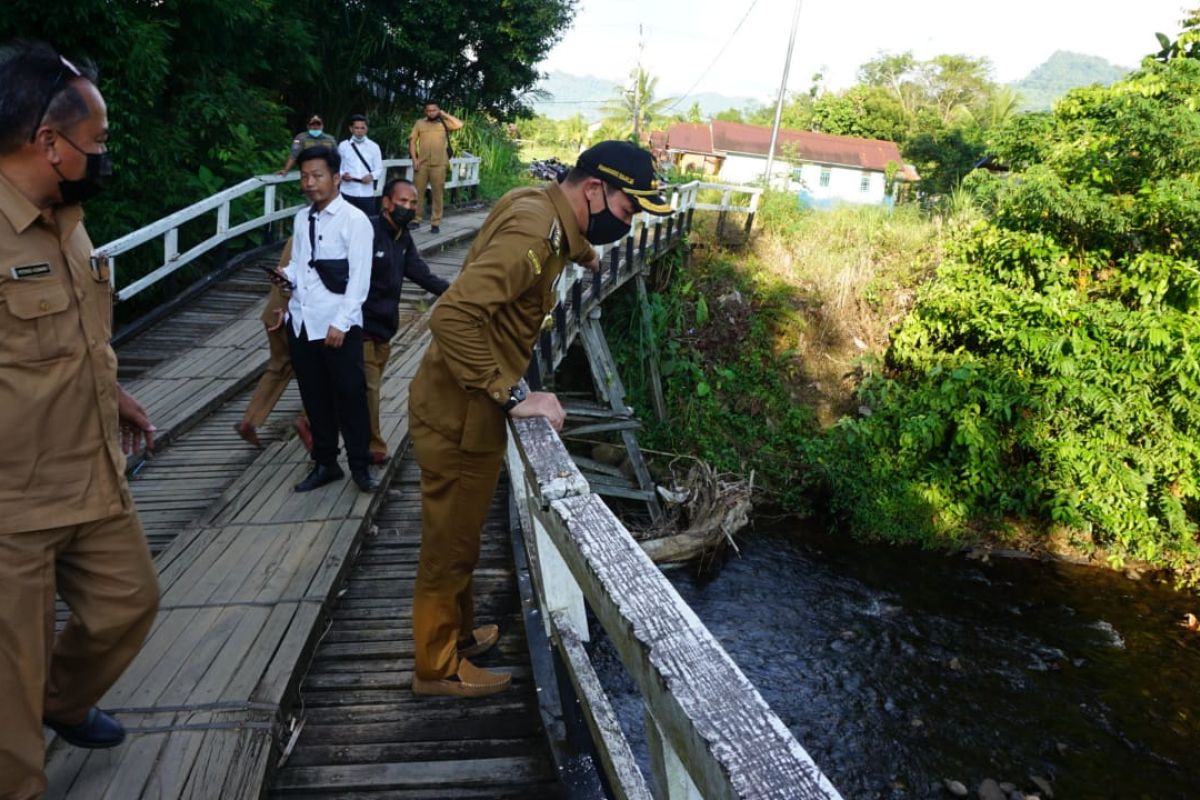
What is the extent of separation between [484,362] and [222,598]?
5.60ft

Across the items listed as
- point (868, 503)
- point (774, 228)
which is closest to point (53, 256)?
point (868, 503)

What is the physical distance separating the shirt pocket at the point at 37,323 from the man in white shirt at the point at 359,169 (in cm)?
712

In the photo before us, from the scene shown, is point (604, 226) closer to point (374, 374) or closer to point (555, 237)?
point (555, 237)

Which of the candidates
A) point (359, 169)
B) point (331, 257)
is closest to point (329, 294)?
point (331, 257)

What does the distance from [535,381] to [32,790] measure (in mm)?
1822

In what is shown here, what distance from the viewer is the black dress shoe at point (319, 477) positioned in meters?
4.21

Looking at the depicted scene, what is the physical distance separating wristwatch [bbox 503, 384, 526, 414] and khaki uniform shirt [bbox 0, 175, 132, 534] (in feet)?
3.29

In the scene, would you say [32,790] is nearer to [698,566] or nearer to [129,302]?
[129,302]

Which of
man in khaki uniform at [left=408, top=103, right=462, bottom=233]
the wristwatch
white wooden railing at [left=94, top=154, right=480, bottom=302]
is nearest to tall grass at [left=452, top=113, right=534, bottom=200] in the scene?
man in khaki uniform at [left=408, top=103, right=462, bottom=233]

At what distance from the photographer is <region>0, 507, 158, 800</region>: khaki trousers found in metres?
1.81

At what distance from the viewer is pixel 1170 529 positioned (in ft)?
34.4

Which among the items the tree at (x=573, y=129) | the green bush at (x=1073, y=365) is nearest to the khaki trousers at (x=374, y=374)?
the green bush at (x=1073, y=365)

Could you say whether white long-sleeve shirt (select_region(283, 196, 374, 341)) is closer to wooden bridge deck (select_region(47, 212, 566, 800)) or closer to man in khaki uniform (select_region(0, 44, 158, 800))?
wooden bridge deck (select_region(47, 212, 566, 800))

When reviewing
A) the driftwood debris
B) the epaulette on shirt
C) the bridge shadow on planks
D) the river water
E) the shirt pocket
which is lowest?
the river water
